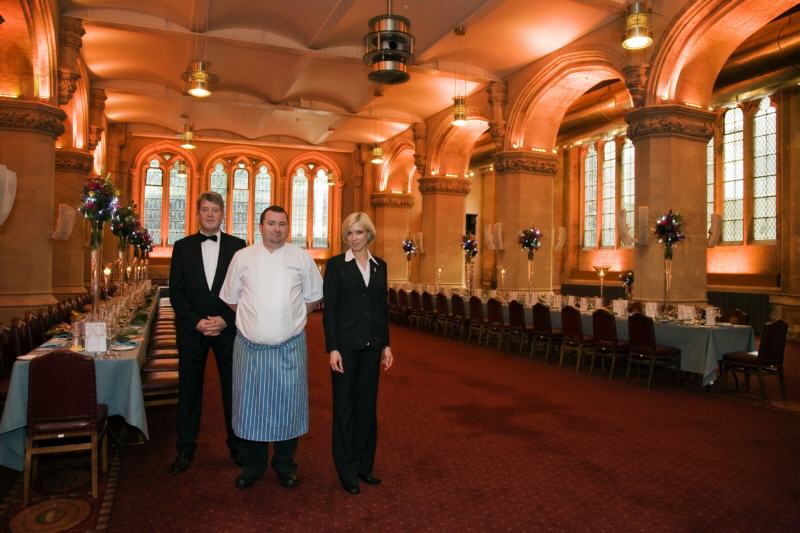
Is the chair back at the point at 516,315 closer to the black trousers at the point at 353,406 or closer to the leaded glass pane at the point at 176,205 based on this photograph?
the black trousers at the point at 353,406

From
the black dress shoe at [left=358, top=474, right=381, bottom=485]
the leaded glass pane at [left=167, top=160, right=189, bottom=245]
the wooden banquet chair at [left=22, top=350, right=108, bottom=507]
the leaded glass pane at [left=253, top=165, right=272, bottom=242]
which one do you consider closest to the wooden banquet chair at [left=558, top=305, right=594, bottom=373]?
the black dress shoe at [left=358, top=474, right=381, bottom=485]

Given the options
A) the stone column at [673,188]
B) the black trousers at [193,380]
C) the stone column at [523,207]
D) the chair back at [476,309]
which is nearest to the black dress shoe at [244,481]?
the black trousers at [193,380]

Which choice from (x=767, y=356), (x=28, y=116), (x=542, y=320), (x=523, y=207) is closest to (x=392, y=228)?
(x=523, y=207)

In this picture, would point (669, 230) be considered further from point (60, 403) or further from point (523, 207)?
point (60, 403)

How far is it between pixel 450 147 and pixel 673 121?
7449 mm

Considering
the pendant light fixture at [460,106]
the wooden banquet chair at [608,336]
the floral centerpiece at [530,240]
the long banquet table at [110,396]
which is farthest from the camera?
the floral centerpiece at [530,240]

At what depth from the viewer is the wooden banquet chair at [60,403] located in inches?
120

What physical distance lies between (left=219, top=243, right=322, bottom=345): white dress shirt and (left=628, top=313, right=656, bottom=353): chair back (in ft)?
14.8

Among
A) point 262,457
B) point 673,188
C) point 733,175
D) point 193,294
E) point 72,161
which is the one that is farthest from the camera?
point 733,175

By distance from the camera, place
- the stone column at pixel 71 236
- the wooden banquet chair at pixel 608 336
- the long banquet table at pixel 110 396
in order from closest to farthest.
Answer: the long banquet table at pixel 110 396 < the wooden banquet chair at pixel 608 336 < the stone column at pixel 71 236

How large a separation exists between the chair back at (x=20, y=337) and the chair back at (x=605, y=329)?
581 cm

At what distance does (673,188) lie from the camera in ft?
27.0

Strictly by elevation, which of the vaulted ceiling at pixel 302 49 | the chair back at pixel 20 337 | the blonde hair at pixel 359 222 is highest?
the vaulted ceiling at pixel 302 49

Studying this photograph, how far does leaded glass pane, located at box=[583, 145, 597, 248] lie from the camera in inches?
681
